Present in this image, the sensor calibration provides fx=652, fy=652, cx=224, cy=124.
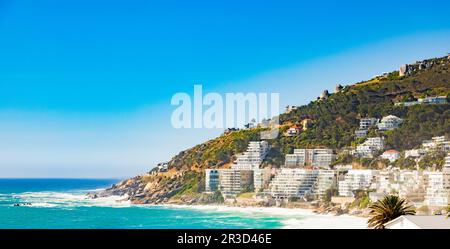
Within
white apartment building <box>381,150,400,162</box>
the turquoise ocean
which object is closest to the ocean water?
the turquoise ocean

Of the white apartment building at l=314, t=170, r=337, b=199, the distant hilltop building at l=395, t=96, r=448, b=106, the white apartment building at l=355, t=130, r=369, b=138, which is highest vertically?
the distant hilltop building at l=395, t=96, r=448, b=106

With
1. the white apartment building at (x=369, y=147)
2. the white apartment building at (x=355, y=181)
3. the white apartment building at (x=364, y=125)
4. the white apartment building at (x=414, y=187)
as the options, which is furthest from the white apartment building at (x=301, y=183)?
the white apartment building at (x=414, y=187)

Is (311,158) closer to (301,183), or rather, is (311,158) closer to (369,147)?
(301,183)

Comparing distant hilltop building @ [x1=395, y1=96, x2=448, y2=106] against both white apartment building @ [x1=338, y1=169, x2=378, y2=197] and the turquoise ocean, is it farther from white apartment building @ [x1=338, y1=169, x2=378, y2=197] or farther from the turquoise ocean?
the turquoise ocean

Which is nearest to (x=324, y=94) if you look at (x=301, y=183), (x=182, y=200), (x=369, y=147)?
(x=369, y=147)
